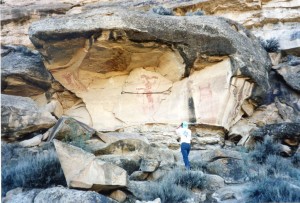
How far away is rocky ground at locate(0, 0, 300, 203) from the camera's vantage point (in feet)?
30.8

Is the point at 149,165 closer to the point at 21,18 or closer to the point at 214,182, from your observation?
the point at 214,182

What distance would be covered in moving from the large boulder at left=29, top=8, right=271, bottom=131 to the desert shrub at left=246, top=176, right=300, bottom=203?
15.6 feet

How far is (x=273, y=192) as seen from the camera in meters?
6.45

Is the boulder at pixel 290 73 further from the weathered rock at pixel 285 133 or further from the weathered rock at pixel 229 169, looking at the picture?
the weathered rock at pixel 229 169

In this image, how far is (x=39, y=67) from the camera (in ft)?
40.5

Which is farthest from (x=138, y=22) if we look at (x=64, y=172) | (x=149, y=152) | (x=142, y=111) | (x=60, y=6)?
(x=60, y=6)

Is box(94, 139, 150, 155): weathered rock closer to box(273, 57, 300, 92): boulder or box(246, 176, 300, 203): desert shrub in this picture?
box(246, 176, 300, 203): desert shrub

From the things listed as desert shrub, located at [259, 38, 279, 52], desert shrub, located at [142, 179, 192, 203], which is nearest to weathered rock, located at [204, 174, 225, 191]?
desert shrub, located at [142, 179, 192, 203]

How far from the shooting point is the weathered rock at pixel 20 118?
33.0 feet

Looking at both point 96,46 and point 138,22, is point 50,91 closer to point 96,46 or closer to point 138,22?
point 96,46

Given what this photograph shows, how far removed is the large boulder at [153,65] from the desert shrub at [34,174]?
393 centimetres

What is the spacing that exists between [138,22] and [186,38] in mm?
1264

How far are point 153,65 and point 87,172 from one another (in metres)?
5.85

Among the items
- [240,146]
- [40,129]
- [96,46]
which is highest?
[96,46]
